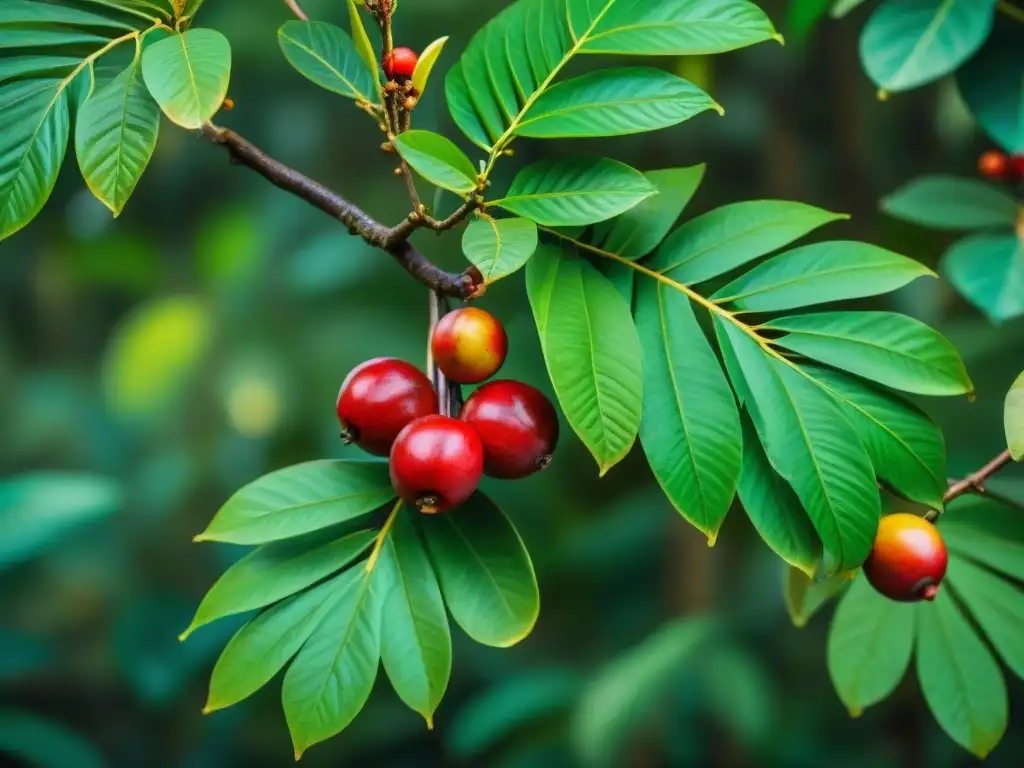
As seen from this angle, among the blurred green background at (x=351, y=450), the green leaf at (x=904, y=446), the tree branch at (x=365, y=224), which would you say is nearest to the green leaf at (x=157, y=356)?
the blurred green background at (x=351, y=450)

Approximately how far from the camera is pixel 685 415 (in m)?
0.54

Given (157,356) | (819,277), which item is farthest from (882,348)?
(157,356)

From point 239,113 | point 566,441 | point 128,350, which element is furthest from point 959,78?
point 239,113

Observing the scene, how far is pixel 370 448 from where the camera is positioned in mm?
615

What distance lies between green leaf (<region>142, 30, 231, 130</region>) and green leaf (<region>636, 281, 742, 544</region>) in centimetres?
27

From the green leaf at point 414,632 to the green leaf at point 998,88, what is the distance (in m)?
0.58

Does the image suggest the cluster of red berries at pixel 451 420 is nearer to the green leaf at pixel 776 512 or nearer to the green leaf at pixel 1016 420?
the green leaf at pixel 776 512

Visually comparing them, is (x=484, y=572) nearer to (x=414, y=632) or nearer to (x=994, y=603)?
(x=414, y=632)

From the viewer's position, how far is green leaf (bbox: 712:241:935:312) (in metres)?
0.57

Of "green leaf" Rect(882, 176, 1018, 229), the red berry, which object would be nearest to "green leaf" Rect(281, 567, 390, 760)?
the red berry

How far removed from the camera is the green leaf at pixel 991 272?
0.87 metres

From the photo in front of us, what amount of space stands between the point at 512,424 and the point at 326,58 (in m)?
0.26

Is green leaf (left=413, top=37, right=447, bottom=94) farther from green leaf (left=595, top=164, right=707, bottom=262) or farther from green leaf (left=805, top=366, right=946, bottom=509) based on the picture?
green leaf (left=805, top=366, right=946, bottom=509)

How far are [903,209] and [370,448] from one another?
24.3 inches
